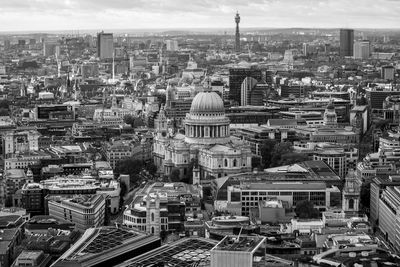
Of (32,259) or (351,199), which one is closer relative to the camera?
(32,259)

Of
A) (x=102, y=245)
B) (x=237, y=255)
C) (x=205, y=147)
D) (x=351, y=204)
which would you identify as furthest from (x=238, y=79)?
(x=237, y=255)

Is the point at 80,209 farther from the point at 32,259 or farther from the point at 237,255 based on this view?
the point at 237,255

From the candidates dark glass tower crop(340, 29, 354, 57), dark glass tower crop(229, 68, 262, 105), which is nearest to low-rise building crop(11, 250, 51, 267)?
dark glass tower crop(229, 68, 262, 105)

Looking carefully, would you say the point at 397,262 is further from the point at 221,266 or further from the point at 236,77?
the point at 236,77

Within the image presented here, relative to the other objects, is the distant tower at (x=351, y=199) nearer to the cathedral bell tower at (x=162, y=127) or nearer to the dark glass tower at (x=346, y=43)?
the cathedral bell tower at (x=162, y=127)

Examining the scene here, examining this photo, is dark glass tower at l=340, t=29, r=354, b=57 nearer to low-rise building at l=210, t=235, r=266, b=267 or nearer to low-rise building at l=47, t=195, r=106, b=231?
low-rise building at l=47, t=195, r=106, b=231

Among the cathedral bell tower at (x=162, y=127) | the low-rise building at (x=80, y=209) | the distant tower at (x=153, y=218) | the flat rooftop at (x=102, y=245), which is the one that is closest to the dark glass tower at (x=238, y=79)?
the cathedral bell tower at (x=162, y=127)
